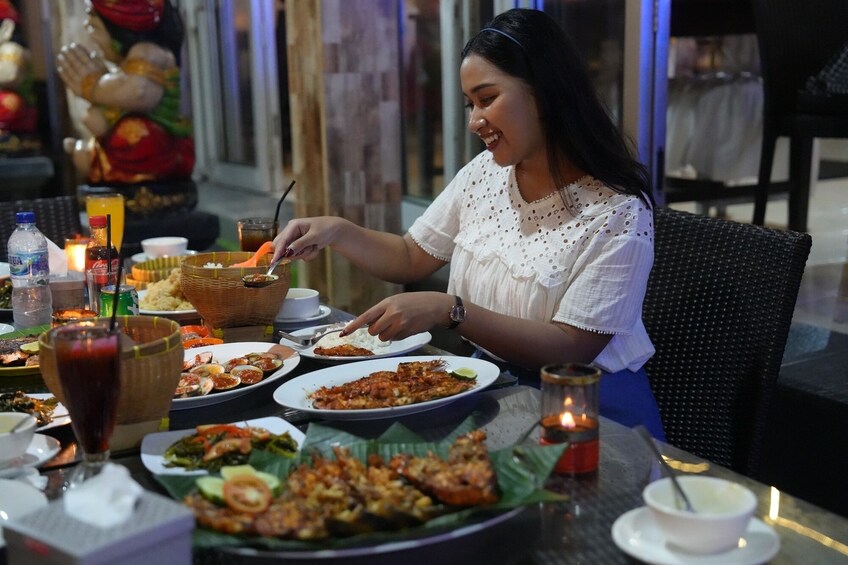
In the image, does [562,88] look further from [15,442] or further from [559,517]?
[15,442]

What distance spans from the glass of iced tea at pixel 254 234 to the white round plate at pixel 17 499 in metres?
1.09

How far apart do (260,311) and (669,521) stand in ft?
3.77

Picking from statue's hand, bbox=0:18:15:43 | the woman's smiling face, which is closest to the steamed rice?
the woman's smiling face

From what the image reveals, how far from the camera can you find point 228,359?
1.72 meters

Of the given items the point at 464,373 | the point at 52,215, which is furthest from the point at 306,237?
the point at 52,215

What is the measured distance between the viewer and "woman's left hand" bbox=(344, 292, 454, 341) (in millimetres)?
1683

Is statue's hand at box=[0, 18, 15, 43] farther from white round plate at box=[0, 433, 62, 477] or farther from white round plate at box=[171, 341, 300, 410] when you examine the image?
white round plate at box=[0, 433, 62, 477]

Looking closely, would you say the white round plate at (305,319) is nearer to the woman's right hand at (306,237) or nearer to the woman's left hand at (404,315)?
the woman's right hand at (306,237)

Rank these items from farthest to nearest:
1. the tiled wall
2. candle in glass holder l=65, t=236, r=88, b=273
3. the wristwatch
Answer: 1. the tiled wall
2. candle in glass holder l=65, t=236, r=88, b=273
3. the wristwatch

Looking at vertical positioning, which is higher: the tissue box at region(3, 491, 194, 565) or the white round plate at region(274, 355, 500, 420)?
the tissue box at region(3, 491, 194, 565)

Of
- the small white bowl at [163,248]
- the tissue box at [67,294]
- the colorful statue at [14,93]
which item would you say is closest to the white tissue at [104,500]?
the tissue box at [67,294]

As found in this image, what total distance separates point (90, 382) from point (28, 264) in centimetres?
99

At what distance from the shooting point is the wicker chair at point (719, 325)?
70.1 inches

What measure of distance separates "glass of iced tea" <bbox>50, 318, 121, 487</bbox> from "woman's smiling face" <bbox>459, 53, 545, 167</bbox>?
98 cm
